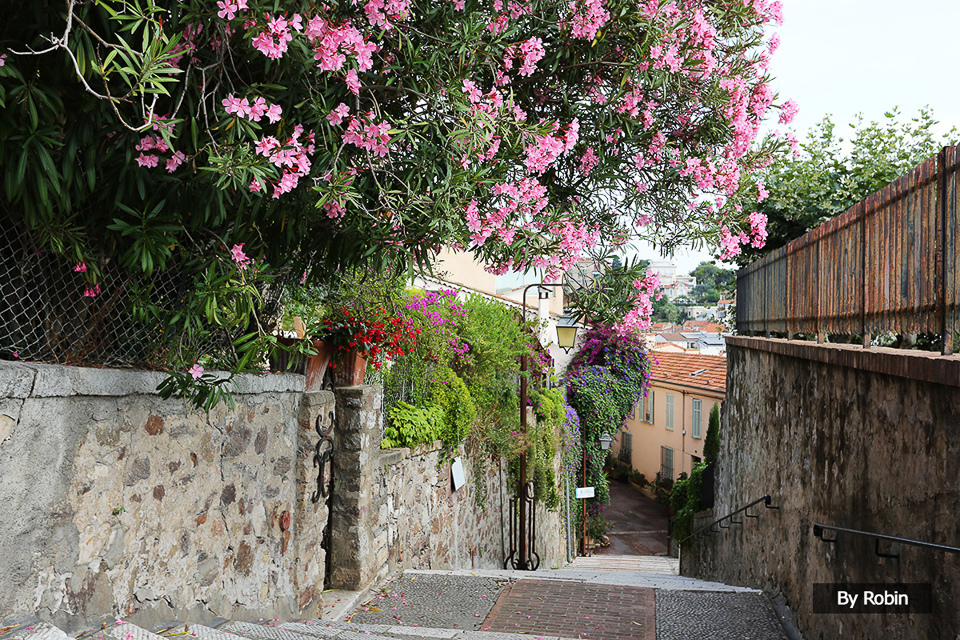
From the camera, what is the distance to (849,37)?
640cm

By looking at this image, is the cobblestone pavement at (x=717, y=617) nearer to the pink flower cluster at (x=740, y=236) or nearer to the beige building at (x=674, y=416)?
the pink flower cluster at (x=740, y=236)

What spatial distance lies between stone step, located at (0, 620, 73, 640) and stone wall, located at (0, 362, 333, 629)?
0.10m

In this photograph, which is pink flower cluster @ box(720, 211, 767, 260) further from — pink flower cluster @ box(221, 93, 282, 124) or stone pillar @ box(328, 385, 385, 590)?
pink flower cluster @ box(221, 93, 282, 124)

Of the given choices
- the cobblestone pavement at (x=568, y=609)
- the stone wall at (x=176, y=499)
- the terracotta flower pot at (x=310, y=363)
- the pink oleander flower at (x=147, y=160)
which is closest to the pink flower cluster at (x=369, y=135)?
the pink oleander flower at (x=147, y=160)

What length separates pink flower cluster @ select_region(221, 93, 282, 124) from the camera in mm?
2422

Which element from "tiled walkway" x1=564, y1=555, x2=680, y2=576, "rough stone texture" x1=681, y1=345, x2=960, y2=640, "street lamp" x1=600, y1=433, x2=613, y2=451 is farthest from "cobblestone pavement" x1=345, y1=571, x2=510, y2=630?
"street lamp" x1=600, y1=433, x2=613, y2=451

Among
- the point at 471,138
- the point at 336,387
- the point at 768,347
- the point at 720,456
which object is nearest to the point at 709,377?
the point at 720,456

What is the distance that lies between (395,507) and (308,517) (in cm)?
176

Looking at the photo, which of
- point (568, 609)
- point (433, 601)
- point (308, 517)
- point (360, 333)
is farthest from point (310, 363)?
point (568, 609)

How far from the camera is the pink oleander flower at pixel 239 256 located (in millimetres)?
2740

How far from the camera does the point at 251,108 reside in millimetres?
2502

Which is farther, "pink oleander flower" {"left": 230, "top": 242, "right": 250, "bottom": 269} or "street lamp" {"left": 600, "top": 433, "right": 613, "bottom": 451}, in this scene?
"street lamp" {"left": 600, "top": 433, "right": 613, "bottom": 451}

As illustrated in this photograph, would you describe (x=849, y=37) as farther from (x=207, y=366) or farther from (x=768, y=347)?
(x=207, y=366)

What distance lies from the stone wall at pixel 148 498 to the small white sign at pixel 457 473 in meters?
3.42
